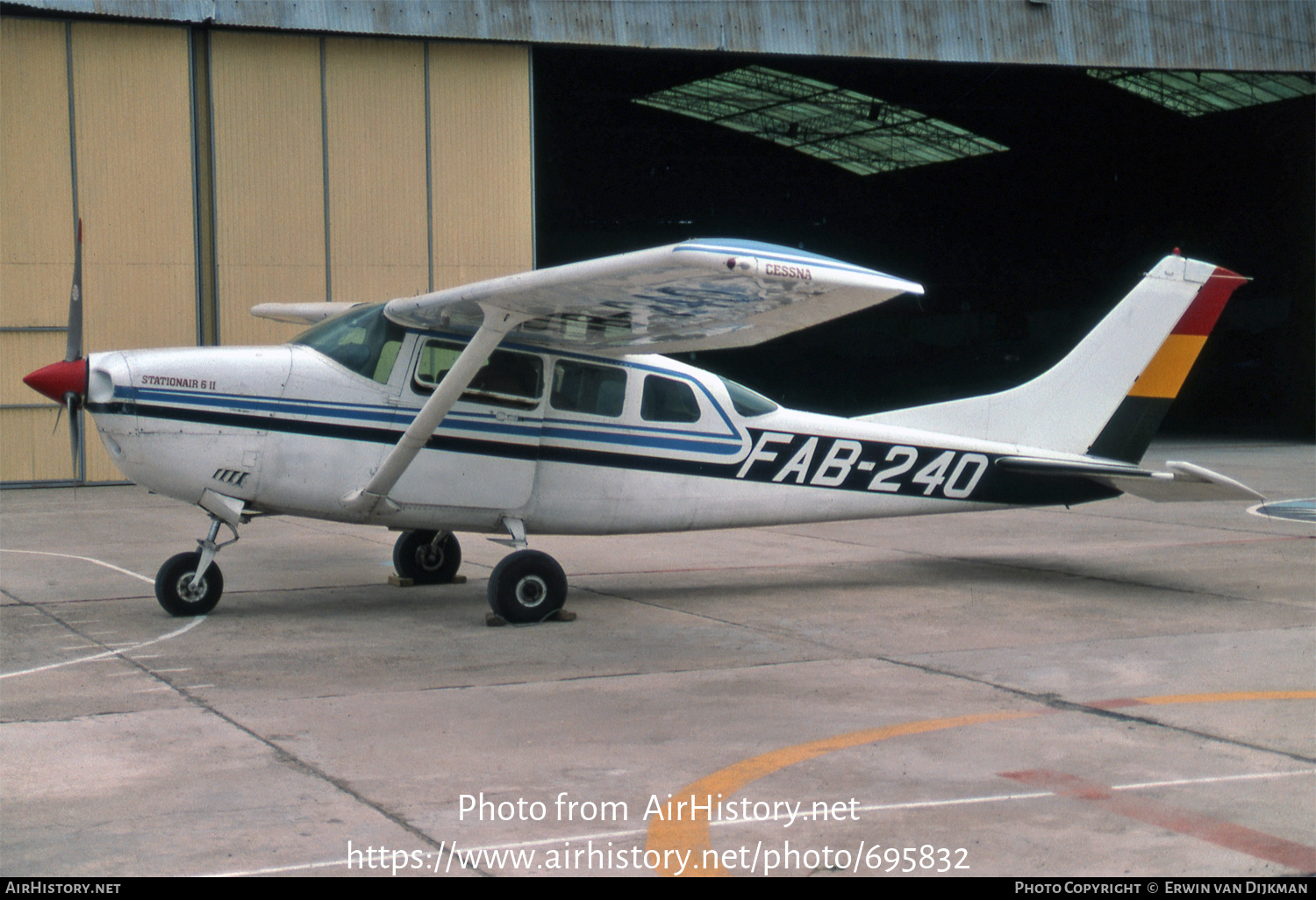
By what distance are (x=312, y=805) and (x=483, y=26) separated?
729 inches

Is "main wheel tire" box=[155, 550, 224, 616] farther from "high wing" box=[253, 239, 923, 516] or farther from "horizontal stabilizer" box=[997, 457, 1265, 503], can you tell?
"horizontal stabilizer" box=[997, 457, 1265, 503]

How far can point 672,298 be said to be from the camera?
308 inches

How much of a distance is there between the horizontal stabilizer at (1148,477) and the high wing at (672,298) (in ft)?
9.21

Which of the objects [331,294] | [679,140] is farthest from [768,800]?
[679,140]

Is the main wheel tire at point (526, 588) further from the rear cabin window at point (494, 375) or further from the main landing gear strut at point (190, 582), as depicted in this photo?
the main landing gear strut at point (190, 582)

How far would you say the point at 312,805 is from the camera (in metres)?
4.77

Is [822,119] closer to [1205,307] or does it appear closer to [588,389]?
[1205,307]

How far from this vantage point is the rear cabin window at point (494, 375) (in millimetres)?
9023

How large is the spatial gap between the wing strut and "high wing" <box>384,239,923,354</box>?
Answer: 0.36 ft

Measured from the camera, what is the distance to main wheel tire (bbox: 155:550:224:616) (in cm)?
877

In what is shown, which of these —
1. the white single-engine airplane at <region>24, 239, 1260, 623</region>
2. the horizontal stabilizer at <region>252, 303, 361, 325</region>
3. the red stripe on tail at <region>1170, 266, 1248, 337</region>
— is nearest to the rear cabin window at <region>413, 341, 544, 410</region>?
the white single-engine airplane at <region>24, 239, 1260, 623</region>

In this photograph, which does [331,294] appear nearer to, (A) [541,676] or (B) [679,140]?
(A) [541,676]

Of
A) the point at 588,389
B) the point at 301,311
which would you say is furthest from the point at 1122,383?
the point at 301,311

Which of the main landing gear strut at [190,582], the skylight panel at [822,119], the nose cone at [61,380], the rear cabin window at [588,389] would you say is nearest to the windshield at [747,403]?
the rear cabin window at [588,389]
